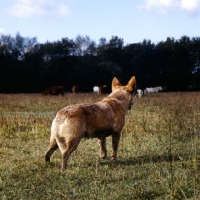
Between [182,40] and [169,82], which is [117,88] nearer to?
[169,82]

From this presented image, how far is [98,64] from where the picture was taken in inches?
2388

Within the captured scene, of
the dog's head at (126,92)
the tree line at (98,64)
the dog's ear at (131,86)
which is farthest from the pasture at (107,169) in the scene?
the tree line at (98,64)

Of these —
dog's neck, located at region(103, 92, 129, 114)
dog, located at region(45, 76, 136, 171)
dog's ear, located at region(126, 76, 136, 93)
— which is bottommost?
dog, located at region(45, 76, 136, 171)

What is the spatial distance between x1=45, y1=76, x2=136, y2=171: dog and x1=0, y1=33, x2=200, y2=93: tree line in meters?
46.1

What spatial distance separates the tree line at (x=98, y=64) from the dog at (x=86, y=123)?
46051 mm

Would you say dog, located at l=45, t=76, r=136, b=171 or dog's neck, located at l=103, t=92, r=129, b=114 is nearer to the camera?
dog, located at l=45, t=76, r=136, b=171

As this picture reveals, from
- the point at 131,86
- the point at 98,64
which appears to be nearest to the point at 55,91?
the point at 98,64

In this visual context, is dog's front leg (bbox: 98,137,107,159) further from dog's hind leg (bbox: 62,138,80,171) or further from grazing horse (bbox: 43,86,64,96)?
grazing horse (bbox: 43,86,64,96)

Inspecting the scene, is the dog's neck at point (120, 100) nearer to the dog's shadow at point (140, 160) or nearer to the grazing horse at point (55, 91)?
the dog's shadow at point (140, 160)

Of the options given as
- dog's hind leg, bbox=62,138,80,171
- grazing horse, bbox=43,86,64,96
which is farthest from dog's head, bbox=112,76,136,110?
grazing horse, bbox=43,86,64,96

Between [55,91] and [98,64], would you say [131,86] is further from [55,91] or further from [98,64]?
[98,64]

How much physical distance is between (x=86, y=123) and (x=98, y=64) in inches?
2120

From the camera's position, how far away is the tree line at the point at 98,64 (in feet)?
184

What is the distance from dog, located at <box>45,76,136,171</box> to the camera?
685cm
